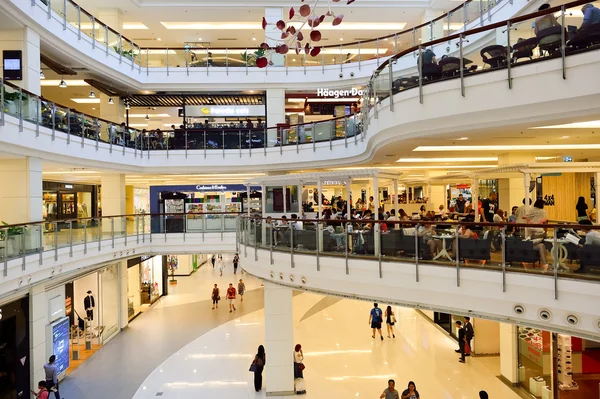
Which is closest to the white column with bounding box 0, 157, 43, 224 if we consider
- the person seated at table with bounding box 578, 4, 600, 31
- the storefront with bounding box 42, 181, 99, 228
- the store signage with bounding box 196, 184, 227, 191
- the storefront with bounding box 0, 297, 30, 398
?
the storefront with bounding box 0, 297, 30, 398

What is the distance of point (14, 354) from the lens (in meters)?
10.1

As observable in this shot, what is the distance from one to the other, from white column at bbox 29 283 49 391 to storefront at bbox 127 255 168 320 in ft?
21.0

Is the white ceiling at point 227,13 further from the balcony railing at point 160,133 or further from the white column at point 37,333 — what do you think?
→ the white column at point 37,333

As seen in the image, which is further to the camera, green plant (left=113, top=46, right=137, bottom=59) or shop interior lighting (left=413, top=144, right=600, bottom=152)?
green plant (left=113, top=46, right=137, bottom=59)

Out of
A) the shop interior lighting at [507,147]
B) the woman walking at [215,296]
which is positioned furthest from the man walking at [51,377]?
the shop interior lighting at [507,147]

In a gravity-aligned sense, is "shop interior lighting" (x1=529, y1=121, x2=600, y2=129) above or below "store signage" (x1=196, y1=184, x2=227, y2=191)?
above

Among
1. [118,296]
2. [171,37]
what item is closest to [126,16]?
[171,37]

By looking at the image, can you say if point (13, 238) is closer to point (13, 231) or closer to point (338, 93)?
point (13, 231)

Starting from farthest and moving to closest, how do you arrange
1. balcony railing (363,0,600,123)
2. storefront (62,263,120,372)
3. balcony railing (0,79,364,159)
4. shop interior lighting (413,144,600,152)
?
storefront (62,263,120,372), balcony railing (0,79,364,159), shop interior lighting (413,144,600,152), balcony railing (363,0,600,123)

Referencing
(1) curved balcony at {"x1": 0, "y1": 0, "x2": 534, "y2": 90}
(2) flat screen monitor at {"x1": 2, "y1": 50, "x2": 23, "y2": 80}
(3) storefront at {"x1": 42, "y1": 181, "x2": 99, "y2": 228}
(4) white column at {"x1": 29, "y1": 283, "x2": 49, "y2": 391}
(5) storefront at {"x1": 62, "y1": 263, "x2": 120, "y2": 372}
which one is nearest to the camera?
(4) white column at {"x1": 29, "y1": 283, "x2": 49, "y2": 391}

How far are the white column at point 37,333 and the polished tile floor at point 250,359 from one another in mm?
994

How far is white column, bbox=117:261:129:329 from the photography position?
16422mm

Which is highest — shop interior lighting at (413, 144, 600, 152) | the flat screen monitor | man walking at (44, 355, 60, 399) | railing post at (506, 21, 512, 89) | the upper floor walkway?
the flat screen monitor

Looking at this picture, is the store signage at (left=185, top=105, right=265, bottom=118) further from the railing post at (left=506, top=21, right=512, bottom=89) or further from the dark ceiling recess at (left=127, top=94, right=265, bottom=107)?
the railing post at (left=506, top=21, right=512, bottom=89)
